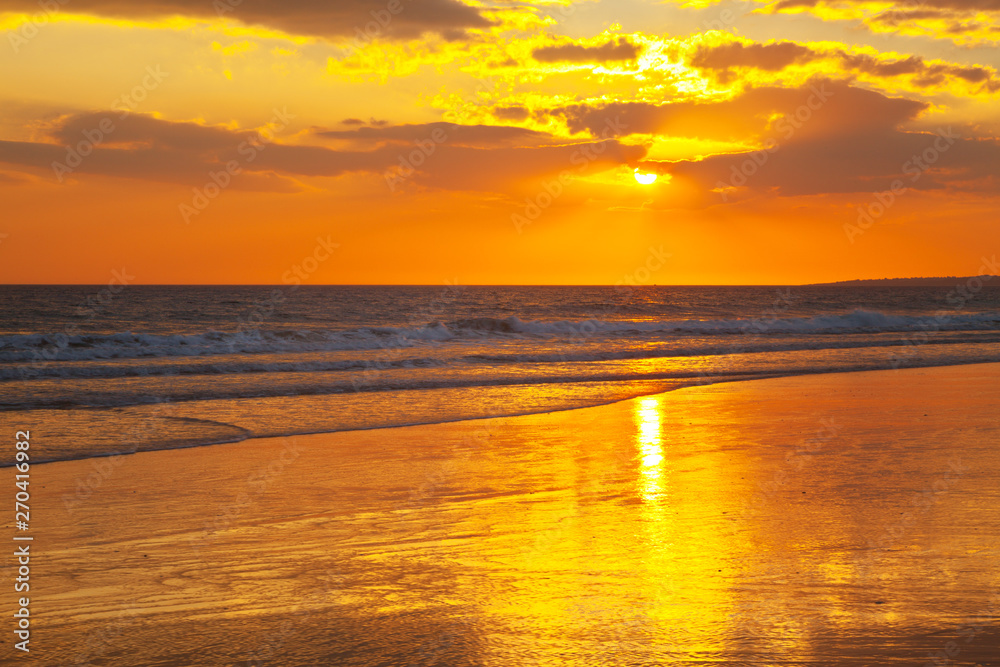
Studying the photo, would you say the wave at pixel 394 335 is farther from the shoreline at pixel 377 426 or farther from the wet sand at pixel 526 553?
the wet sand at pixel 526 553

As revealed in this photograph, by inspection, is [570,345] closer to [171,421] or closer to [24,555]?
[171,421]

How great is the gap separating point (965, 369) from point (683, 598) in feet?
64.8

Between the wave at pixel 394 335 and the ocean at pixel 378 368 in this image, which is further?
the wave at pixel 394 335

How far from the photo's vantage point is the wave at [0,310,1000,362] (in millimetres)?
26125

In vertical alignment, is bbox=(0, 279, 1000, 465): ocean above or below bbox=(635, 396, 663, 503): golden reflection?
above

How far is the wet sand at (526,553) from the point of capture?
4023 millimetres

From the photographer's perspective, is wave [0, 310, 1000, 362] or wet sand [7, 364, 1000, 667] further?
wave [0, 310, 1000, 362]

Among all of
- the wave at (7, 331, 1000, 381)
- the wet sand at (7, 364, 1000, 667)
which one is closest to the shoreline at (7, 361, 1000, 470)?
the wet sand at (7, 364, 1000, 667)

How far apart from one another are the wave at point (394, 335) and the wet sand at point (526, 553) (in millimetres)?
17781

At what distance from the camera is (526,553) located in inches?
217

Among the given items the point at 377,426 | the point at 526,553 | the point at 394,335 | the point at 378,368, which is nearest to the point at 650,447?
the point at 377,426

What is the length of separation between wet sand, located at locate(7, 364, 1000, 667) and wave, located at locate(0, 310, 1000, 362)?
1778 cm

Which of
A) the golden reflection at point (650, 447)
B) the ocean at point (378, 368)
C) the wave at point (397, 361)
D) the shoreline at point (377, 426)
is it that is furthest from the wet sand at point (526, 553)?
the wave at point (397, 361)

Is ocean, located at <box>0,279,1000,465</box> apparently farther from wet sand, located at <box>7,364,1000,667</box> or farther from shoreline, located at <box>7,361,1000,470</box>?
wet sand, located at <box>7,364,1000,667</box>
